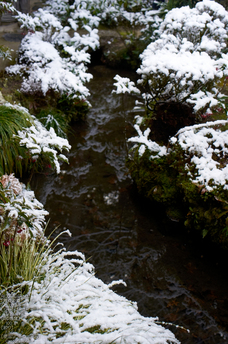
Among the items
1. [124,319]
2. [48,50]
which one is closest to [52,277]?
[124,319]

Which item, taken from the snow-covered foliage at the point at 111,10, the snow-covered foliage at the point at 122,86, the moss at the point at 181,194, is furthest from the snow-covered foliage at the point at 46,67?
the snow-covered foliage at the point at 111,10

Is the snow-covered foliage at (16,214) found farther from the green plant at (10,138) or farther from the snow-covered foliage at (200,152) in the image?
the snow-covered foliage at (200,152)

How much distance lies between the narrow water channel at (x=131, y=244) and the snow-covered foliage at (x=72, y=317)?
534 mm

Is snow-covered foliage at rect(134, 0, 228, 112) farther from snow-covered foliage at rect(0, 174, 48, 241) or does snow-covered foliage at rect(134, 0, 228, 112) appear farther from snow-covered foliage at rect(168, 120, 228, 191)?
snow-covered foliage at rect(0, 174, 48, 241)

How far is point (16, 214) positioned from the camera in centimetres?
195

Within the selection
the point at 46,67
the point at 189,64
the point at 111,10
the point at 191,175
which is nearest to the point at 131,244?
the point at 191,175

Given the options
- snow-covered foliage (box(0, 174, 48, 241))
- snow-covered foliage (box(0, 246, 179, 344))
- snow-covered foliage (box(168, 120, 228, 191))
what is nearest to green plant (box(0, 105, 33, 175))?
snow-covered foliage (box(0, 174, 48, 241))

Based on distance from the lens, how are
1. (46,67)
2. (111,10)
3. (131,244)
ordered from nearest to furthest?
(131,244) → (46,67) → (111,10)

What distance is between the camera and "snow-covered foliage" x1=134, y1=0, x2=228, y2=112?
3352mm

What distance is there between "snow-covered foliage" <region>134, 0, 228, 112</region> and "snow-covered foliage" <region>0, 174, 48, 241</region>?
2108 mm

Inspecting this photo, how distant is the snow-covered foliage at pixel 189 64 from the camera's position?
3352 mm

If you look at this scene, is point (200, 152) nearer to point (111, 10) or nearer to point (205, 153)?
point (205, 153)

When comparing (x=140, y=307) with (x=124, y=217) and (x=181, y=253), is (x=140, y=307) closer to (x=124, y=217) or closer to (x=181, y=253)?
(x=181, y=253)

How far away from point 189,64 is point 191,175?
4.36 ft
